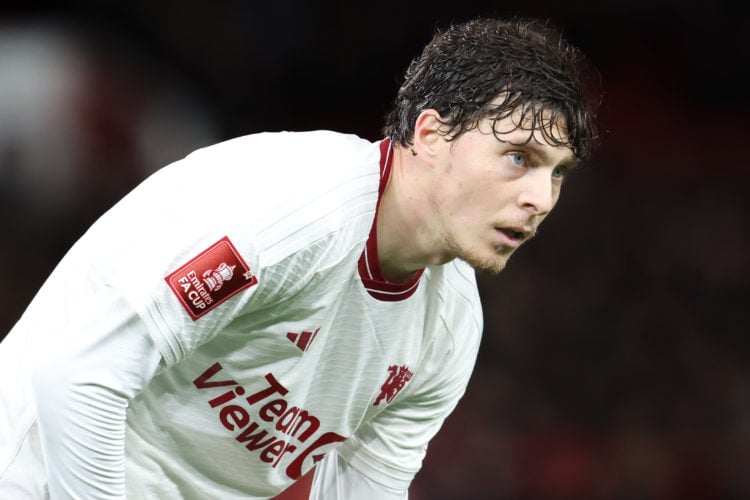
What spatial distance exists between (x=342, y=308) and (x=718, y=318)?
2.77m

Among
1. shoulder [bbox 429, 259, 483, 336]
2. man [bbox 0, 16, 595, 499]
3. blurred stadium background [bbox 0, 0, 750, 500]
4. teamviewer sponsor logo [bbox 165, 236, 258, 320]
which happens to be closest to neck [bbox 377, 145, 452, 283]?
man [bbox 0, 16, 595, 499]

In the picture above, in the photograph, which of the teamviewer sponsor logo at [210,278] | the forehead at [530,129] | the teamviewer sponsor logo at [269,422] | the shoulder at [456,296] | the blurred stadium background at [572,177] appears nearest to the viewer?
the teamviewer sponsor logo at [210,278]

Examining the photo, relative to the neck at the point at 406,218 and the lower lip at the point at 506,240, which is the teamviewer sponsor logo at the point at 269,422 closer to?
the neck at the point at 406,218

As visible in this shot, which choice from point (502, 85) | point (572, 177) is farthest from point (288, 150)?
point (572, 177)

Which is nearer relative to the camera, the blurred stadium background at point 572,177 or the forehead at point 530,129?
the forehead at point 530,129

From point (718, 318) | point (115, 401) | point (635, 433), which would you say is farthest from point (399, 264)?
point (718, 318)

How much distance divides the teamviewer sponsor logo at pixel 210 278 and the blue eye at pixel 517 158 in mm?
394

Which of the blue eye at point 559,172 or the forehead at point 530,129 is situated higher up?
the forehead at point 530,129

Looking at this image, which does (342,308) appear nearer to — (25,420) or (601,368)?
(25,420)

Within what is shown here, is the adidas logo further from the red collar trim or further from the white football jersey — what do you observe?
the red collar trim

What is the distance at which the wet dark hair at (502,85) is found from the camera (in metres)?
1.46

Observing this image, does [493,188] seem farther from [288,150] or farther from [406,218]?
[288,150]

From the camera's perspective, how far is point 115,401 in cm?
133

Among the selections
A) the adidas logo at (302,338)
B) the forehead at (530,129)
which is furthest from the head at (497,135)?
the adidas logo at (302,338)
